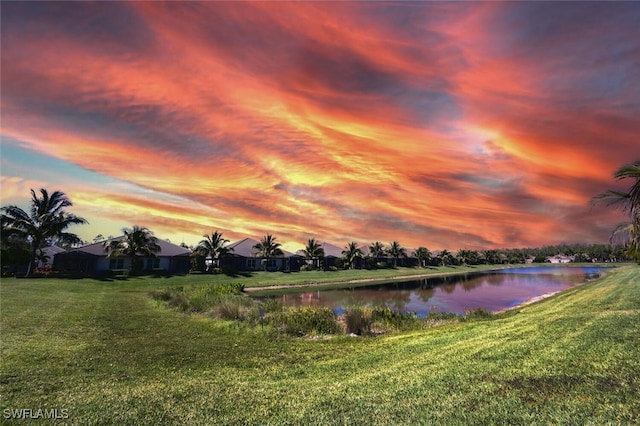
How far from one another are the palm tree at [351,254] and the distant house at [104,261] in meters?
36.2

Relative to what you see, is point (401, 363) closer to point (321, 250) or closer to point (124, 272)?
point (124, 272)

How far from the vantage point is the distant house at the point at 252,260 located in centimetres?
6544

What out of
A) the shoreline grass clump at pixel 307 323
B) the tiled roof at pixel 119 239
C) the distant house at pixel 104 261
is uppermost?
the tiled roof at pixel 119 239

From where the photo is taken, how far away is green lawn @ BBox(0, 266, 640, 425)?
6109mm

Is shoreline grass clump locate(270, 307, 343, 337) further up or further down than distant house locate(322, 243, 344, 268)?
further down

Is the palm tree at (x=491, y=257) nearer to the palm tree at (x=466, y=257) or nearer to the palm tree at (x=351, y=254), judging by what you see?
the palm tree at (x=466, y=257)

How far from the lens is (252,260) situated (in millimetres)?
70688

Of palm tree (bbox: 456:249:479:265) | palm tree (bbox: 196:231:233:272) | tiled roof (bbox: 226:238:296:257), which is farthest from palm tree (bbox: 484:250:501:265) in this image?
palm tree (bbox: 196:231:233:272)

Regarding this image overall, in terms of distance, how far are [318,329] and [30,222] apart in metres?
45.6

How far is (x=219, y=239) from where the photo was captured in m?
60.6

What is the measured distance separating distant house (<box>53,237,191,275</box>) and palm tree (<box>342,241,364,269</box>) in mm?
36229

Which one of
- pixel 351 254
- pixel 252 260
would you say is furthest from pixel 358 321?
pixel 351 254

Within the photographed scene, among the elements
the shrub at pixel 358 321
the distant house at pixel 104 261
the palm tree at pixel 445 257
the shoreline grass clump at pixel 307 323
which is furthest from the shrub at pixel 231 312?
the palm tree at pixel 445 257

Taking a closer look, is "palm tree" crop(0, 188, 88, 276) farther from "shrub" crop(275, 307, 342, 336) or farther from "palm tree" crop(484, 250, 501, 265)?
"palm tree" crop(484, 250, 501, 265)
